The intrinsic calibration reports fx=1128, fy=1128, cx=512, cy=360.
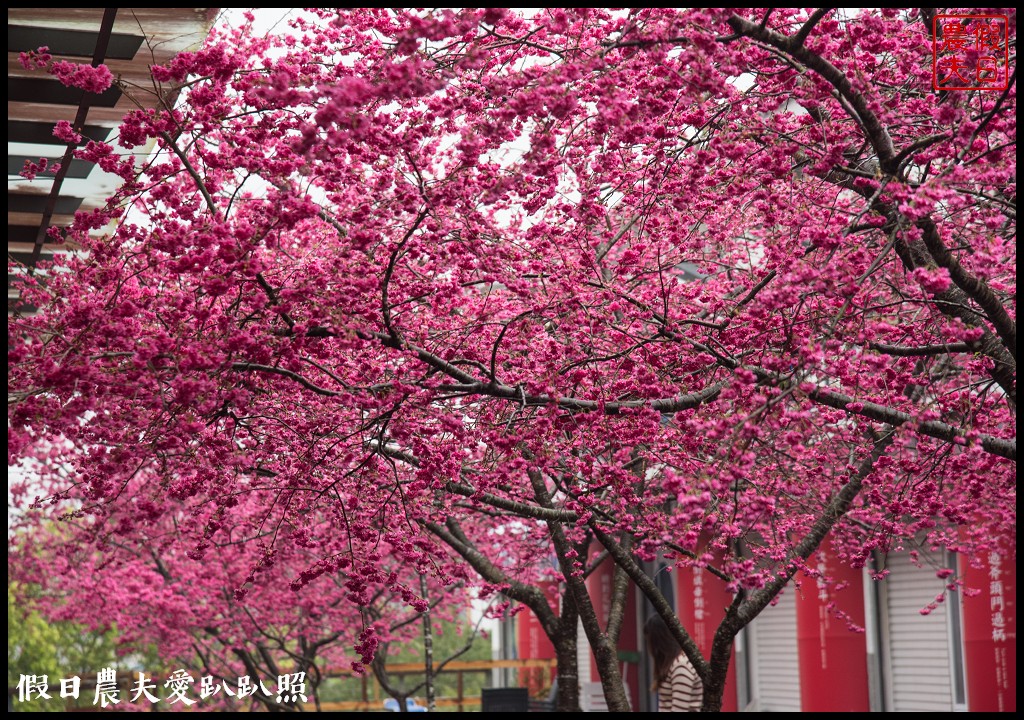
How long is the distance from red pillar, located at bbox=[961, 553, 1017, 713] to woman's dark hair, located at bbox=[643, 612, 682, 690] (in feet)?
12.2

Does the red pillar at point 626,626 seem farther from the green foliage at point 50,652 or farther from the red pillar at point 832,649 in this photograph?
the green foliage at point 50,652

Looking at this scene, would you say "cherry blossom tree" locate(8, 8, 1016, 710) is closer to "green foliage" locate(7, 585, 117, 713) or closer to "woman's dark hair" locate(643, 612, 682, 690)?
"woman's dark hair" locate(643, 612, 682, 690)

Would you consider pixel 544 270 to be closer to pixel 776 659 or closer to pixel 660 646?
pixel 660 646

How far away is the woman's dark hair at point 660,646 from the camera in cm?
882

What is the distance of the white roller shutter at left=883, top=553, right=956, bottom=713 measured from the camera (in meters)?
13.0

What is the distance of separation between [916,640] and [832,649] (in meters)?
1.22

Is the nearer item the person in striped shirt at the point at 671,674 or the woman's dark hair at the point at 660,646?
the person in striped shirt at the point at 671,674

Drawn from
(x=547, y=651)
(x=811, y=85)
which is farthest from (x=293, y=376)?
(x=547, y=651)

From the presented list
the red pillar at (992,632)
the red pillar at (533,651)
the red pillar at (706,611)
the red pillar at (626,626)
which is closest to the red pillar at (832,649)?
the red pillar at (992,632)

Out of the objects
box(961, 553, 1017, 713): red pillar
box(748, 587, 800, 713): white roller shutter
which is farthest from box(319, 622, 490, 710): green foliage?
box(961, 553, 1017, 713): red pillar

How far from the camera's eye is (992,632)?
36.1ft

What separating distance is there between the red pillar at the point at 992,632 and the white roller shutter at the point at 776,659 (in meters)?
4.19

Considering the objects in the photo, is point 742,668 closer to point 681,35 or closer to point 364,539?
point 364,539

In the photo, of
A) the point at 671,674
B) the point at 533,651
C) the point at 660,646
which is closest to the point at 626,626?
the point at 533,651
